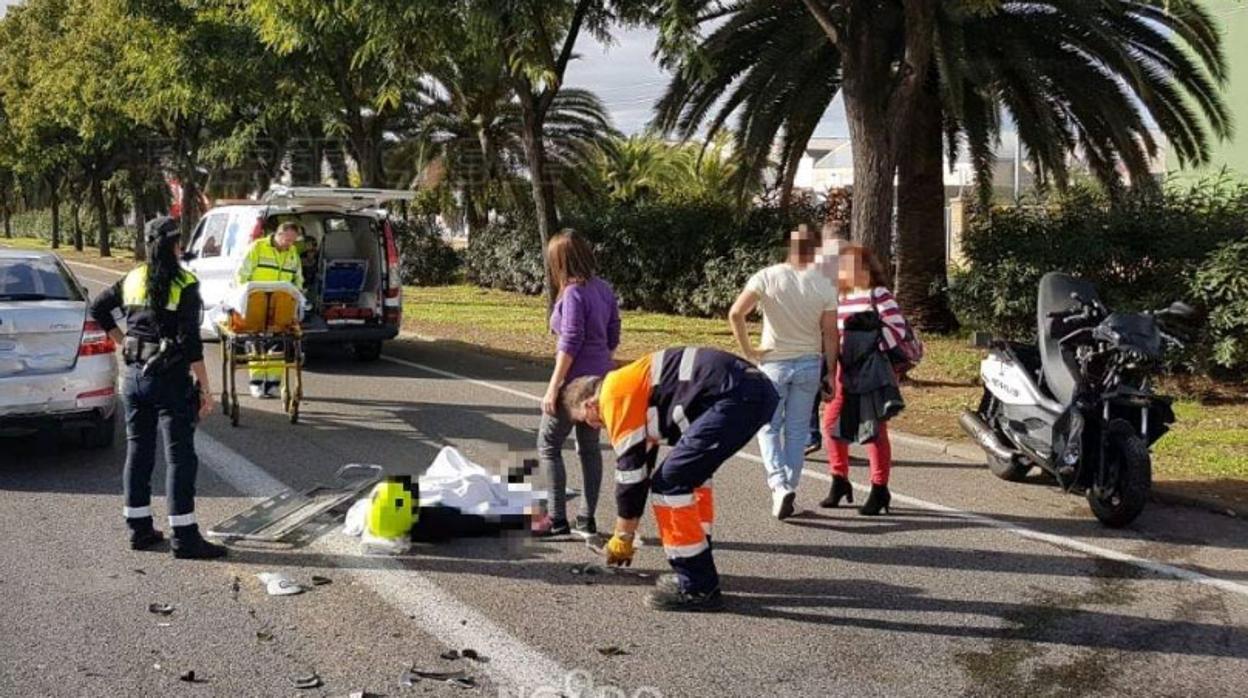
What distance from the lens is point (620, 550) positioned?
5.53 meters

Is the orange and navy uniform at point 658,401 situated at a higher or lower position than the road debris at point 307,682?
higher

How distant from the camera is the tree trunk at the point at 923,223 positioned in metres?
16.5

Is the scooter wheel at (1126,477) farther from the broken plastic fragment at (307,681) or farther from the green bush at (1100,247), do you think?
the green bush at (1100,247)

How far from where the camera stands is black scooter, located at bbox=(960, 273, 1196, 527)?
22.4ft

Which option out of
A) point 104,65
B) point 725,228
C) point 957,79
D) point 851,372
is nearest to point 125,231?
point 104,65

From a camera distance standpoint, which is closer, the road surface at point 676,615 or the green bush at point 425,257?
the road surface at point 676,615

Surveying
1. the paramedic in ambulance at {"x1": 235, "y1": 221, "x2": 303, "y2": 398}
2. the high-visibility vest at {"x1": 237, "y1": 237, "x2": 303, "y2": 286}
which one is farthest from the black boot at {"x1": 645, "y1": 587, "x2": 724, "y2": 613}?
the high-visibility vest at {"x1": 237, "y1": 237, "x2": 303, "y2": 286}

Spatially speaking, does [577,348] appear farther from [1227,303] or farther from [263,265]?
[1227,303]

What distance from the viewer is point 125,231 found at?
6006 centimetres

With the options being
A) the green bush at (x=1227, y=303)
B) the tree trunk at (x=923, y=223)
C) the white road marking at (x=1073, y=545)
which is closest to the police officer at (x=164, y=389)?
the white road marking at (x=1073, y=545)

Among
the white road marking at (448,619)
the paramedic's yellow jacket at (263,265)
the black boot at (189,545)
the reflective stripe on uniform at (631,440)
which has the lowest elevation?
the white road marking at (448,619)

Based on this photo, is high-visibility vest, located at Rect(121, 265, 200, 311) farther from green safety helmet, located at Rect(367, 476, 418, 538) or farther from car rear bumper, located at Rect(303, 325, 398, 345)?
car rear bumper, located at Rect(303, 325, 398, 345)

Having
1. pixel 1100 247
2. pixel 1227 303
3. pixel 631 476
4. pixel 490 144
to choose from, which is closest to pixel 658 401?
pixel 631 476

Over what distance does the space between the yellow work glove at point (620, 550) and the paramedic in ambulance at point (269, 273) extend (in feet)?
18.8
